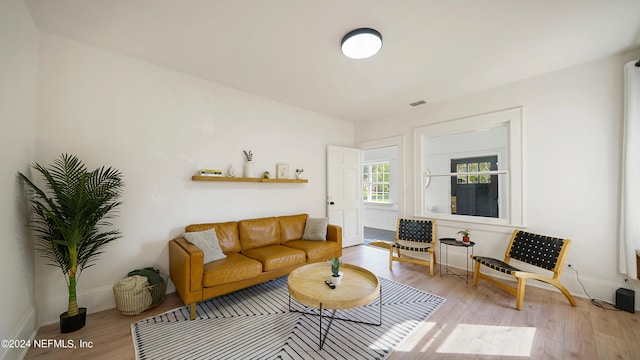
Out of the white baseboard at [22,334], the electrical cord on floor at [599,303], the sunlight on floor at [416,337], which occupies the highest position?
the white baseboard at [22,334]

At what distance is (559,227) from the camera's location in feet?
9.83

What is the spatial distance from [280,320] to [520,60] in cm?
394

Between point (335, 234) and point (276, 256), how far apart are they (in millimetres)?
1156

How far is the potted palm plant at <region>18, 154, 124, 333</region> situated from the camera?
2018 millimetres

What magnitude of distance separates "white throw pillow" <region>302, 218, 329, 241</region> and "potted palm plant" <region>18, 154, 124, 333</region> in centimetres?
248

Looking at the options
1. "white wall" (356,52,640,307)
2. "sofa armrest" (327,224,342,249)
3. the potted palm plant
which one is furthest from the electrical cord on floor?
the potted palm plant

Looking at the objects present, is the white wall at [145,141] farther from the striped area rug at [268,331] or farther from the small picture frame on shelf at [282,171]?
the striped area rug at [268,331]

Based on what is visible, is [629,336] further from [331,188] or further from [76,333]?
[76,333]

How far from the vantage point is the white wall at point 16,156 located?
1669mm

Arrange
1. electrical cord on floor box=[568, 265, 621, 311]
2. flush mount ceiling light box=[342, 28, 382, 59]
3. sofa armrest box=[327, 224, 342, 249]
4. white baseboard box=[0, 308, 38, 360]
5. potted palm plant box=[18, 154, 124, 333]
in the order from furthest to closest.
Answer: sofa armrest box=[327, 224, 342, 249] < electrical cord on floor box=[568, 265, 621, 311] < flush mount ceiling light box=[342, 28, 382, 59] < potted palm plant box=[18, 154, 124, 333] < white baseboard box=[0, 308, 38, 360]

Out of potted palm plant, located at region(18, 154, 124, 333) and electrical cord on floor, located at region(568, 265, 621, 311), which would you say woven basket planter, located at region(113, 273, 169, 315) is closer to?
A: potted palm plant, located at region(18, 154, 124, 333)

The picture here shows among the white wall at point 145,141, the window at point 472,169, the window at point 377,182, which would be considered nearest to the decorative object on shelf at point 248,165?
the white wall at point 145,141

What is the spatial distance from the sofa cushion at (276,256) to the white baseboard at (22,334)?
1.87 meters

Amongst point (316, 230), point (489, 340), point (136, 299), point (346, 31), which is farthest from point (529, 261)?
point (136, 299)
